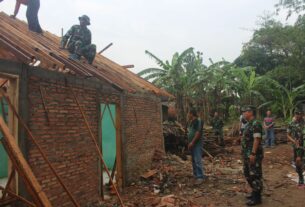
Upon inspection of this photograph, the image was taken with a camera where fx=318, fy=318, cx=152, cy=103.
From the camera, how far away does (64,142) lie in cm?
622

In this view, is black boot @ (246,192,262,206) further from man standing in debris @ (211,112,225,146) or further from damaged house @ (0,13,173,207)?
man standing in debris @ (211,112,225,146)

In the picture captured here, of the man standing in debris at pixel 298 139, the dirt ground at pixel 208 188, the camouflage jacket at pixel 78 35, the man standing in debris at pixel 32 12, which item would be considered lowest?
the dirt ground at pixel 208 188

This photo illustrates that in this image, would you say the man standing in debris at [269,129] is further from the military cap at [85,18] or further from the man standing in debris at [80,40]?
the military cap at [85,18]

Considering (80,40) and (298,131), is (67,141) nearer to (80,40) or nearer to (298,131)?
(80,40)

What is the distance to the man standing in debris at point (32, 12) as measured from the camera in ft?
27.9

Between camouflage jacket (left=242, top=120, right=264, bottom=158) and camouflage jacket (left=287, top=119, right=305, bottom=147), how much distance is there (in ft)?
4.98

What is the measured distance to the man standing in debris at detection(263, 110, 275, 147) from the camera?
1440cm

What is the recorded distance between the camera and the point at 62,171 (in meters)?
6.11

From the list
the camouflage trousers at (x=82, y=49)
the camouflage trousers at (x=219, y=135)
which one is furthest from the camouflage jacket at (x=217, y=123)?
the camouflage trousers at (x=82, y=49)

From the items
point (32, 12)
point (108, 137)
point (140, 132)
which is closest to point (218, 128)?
point (108, 137)

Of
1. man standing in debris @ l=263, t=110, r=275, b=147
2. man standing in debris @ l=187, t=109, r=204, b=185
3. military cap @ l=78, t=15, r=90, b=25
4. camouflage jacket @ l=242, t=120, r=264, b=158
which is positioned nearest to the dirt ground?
man standing in debris @ l=187, t=109, r=204, b=185

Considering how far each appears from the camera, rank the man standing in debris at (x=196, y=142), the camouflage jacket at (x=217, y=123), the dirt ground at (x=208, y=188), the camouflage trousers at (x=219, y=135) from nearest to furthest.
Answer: the dirt ground at (x=208, y=188) → the man standing in debris at (x=196, y=142) → the camouflage jacket at (x=217, y=123) → the camouflage trousers at (x=219, y=135)

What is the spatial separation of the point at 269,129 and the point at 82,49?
1011 centimetres

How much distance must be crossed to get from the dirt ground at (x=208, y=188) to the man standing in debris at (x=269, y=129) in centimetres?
311
